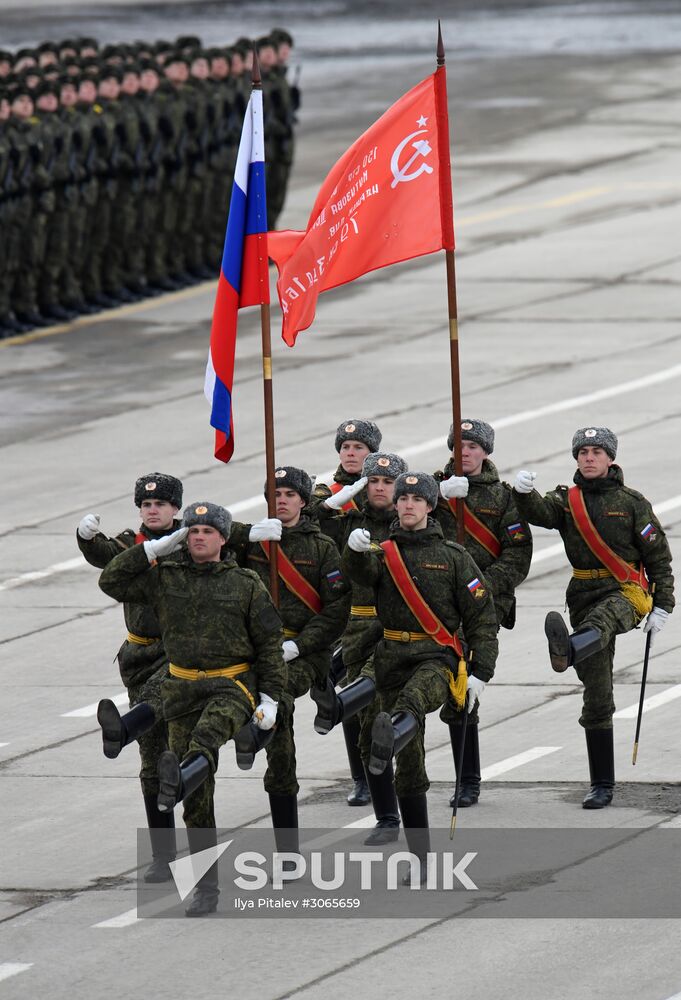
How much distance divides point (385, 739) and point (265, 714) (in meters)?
0.56

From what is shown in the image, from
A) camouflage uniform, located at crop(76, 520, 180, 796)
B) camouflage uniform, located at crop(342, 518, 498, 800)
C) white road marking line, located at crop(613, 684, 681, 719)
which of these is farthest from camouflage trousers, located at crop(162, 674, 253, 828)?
white road marking line, located at crop(613, 684, 681, 719)

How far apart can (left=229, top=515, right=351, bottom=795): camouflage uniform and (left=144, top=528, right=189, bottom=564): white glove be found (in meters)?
0.86

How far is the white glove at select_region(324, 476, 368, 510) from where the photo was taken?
40.6 feet

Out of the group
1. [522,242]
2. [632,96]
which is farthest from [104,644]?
[632,96]

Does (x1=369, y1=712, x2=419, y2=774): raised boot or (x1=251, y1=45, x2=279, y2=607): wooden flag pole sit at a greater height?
(x1=251, y1=45, x2=279, y2=607): wooden flag pole

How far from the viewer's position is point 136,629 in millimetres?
12039

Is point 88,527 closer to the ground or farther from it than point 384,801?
farther from it

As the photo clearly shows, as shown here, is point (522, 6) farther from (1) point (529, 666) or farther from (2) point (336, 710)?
(2) point (336, 710)

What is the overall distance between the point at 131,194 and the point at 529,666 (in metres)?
14.2

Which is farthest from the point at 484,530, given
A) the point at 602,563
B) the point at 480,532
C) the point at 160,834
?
the point at 160,834

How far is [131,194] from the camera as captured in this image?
92.9 ft

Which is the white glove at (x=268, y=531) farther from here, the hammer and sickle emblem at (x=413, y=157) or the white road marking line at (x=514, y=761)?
the white road marking line at (x=514, y=761)

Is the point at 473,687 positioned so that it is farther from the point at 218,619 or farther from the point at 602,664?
the point at 218,619

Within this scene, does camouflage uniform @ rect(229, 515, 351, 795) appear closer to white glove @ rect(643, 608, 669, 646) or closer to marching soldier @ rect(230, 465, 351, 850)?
marching soldier @ rect(230, 465, 351, 850)
